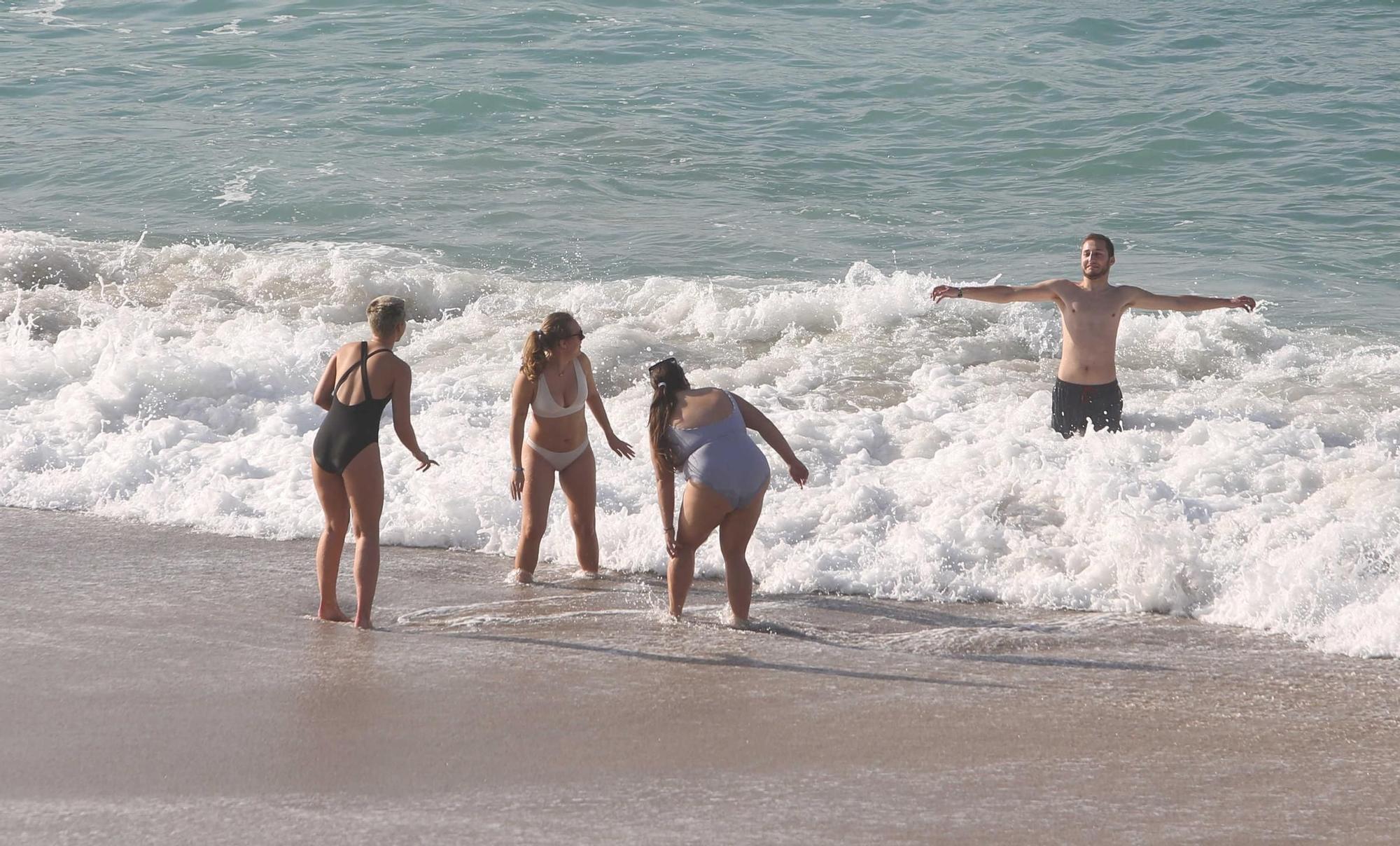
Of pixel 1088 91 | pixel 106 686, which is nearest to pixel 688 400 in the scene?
pixel 106 686

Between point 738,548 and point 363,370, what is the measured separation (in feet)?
5.90

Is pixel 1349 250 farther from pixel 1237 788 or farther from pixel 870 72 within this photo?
pixel 1237 788

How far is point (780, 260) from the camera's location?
44.0ft

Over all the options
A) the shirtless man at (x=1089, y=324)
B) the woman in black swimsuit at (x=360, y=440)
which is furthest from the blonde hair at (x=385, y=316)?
the shirtless man at (x=1089, y=324)

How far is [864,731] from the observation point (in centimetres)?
520

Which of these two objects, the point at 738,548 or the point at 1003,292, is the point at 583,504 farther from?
the point at 1003,292

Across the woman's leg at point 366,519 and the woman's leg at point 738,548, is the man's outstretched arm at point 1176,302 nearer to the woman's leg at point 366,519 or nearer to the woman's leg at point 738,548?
the woman's leg at point 738,548

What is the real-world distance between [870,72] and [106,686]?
1536 cm

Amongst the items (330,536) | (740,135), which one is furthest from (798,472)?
(740,135)

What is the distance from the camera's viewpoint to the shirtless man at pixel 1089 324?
27.4 ft

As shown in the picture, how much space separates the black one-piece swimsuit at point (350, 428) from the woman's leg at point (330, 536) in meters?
0.08

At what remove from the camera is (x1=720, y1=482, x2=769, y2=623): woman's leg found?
6.25 meters

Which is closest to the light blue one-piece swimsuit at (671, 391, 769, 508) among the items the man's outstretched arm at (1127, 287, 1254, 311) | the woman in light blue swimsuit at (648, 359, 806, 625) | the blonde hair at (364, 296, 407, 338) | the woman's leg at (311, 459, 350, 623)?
the woman in light blue swimsuit at (648, 359, 806, 625)

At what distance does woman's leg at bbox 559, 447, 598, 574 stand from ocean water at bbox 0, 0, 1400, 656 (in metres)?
0.36
